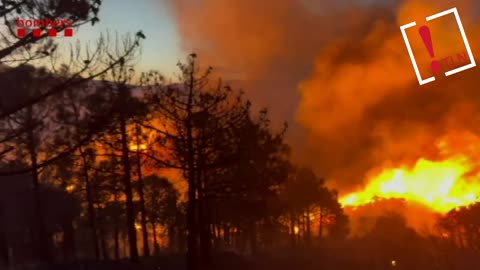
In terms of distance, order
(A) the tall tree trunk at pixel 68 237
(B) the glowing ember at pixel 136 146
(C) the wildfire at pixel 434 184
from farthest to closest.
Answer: (C) the wildfire at pixel 434 184
(A) the tall tree trunk at pixel 68 237
(B) the glowing ember at pixel 136 146

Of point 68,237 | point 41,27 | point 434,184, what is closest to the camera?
point 41,27

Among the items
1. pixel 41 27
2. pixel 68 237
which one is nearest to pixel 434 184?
pixel 68 237

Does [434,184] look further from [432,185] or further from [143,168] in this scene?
[143,168]

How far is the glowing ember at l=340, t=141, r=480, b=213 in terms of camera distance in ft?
196

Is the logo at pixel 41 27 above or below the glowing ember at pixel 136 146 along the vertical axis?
below


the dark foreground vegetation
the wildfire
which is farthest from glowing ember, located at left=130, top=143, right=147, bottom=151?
the wildfire

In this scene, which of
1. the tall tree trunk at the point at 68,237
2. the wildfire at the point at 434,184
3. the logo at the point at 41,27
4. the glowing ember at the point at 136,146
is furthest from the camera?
the wildfire at the point at 434,184

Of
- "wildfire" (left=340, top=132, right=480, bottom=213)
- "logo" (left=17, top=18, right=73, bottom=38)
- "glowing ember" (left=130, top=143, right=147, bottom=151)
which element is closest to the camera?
"logo" (left=17, top=18, right=73, bottom=38)

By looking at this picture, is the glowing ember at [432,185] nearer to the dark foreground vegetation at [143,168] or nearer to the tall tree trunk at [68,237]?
the dark foreground vegetation at [143,168]

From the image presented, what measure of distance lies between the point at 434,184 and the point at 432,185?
264mm

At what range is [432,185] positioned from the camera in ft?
208

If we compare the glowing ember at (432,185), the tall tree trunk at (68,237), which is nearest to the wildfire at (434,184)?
the glowing ember at (432,185)

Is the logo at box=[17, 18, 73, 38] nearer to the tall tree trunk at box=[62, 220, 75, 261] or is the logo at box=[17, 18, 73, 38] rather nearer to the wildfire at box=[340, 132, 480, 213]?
the tall tree trunk at box=[62, 220, 75, 261]

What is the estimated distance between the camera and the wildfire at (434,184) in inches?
2341
